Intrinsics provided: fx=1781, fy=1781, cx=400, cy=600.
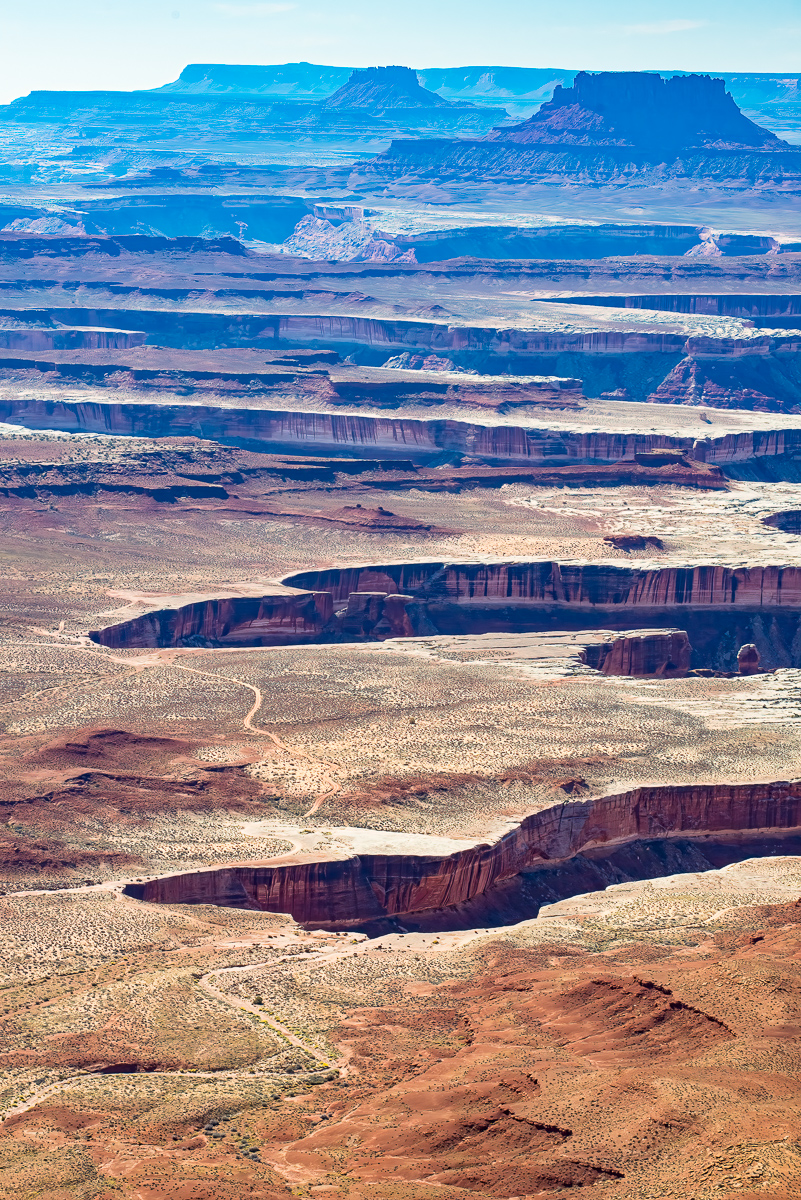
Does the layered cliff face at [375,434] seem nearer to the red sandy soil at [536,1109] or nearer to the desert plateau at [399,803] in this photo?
the desert plateau at [399,803]

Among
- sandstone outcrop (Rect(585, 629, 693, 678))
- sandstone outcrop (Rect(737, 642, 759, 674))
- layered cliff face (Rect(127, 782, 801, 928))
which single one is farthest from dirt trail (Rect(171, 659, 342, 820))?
sandstone outcrop (Rect(737, 642, 759, 674))

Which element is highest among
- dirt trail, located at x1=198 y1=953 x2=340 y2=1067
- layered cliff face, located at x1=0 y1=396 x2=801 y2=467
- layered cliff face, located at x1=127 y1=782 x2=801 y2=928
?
layered cliff face, located at x1=0 y1=396 x2=801 y2=467

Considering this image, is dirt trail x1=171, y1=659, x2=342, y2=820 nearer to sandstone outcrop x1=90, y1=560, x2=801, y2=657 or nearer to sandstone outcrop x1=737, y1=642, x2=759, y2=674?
sandstone outcrop x1=90, y1=560, x2=801, y2=657

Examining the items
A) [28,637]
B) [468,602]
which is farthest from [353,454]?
[28,637]

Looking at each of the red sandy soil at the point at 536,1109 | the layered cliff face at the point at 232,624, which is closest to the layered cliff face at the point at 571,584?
the layered cliff face at the point at 232,624

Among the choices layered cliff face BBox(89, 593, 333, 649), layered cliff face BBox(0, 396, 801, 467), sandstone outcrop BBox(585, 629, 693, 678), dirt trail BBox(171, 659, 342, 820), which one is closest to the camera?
dirt trail BBox(171, 659, 342, 820)

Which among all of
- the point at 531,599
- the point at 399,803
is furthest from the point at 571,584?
the point at 399,803

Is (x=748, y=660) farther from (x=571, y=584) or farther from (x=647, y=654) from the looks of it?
(x=571, y=584)

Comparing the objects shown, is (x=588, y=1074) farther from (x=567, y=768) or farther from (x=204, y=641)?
(x=204, y=641)

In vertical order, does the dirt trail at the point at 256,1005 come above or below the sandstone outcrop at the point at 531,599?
below
